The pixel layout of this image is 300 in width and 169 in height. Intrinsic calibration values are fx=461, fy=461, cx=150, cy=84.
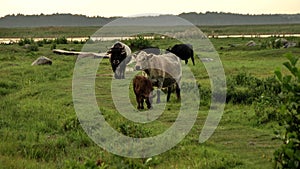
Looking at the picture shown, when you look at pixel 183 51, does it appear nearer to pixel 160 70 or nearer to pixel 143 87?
pixel 160 70

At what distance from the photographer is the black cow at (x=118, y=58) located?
62.4ft

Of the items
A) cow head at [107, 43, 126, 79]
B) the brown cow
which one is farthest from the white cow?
cow head at [107, 43, 126, 79]

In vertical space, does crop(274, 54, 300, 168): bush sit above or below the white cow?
above

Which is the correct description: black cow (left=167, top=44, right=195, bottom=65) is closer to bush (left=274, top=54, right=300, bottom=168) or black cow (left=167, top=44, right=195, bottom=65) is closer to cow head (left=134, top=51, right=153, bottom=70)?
cow head (left=134, top=51, right=153, bottom=70)

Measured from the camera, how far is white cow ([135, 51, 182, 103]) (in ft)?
42.6

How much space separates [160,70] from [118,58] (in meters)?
6.61

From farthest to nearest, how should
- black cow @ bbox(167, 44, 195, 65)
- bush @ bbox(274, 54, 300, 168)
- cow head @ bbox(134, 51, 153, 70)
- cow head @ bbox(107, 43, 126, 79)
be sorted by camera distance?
black cow @ bbox(167, 44, 195, 65), cow head @ bbox(107, 43, 126, 79), cow head @ bbox(134, 51, 153, 70), bush @ bbox(274, 54, 300, 168)

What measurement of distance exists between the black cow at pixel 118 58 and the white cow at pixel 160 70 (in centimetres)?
556

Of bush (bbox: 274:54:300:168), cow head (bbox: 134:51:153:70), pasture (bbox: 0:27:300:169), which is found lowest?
pasture (bbox: 0:27:300:169)

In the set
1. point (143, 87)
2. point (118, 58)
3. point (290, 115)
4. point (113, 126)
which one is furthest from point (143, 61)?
point (290, 115)

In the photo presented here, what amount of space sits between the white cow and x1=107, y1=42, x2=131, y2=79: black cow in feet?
18.3

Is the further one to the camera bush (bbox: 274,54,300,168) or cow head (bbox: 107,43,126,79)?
cow head (bbox: 107,43,126,79)

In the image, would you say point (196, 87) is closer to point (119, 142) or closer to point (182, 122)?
point (182, 122)

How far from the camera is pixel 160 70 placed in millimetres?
12977
